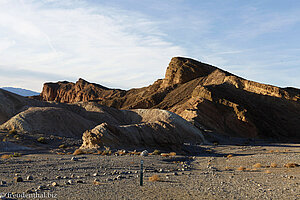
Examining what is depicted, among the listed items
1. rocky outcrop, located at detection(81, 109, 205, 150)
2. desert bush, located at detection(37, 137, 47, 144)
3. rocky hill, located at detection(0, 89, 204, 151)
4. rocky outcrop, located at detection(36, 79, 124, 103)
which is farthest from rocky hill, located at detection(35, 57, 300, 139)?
desert bush, located at detection(37, 137, 47, 144)

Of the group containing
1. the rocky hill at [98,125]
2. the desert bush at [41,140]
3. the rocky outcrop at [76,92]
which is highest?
the rocky outcrop at [76,92]

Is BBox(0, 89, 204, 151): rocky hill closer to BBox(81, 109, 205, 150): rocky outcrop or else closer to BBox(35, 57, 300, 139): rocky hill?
BBox(81, 109, 205, 150): rocky outcrop

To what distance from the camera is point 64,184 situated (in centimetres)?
1031

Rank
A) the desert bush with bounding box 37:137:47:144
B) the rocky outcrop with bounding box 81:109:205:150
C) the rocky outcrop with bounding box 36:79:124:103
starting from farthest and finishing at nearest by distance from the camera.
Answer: the rocky outcrop with bounding box 36:79:124:103 < the desert bush with bounding box 37:137:47:144 < the rocky outcrop with bounding box 81:109:205:150

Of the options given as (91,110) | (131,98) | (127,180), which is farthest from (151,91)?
(127,180)

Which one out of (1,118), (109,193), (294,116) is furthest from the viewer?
(294,116)

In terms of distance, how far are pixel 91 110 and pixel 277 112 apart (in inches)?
1850

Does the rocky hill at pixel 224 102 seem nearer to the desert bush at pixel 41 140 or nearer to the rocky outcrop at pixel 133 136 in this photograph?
the rocky outcrop at pixel 133 136

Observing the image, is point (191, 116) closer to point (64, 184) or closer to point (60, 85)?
point (64, 184)

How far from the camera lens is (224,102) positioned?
240 feet

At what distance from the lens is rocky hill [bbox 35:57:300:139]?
68.6 m

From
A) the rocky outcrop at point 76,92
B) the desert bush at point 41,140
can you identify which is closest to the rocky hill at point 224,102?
the rocky outcrop at point 76,92

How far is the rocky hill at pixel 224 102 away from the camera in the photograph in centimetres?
6862

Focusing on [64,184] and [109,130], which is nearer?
[64,184]
